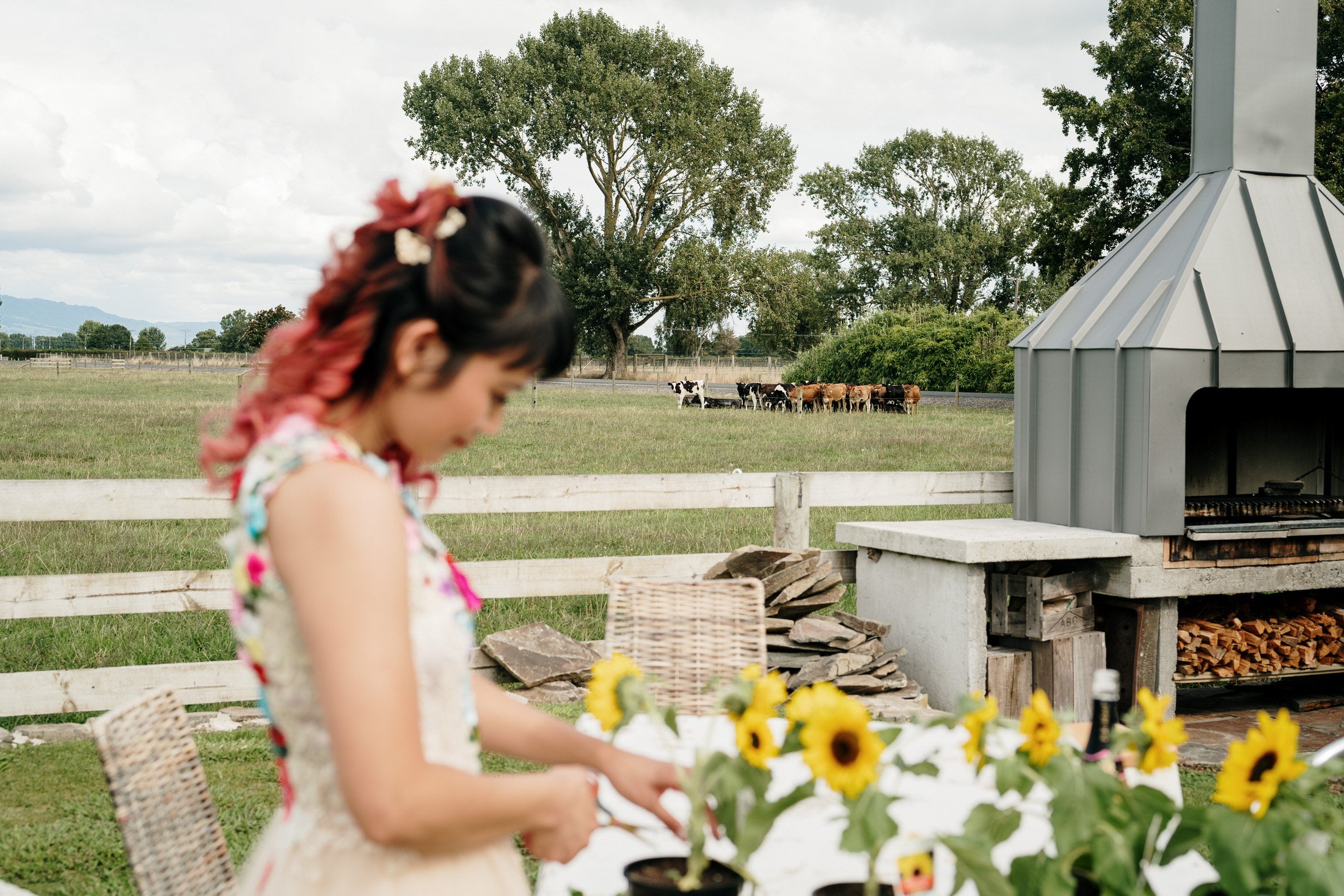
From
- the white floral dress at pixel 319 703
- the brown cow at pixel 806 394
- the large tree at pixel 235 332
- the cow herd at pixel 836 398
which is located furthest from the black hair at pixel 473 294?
the large tree at pixel 235 332

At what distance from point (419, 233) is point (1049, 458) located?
15.7 feet

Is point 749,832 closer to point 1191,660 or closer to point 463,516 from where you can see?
point 1191,660

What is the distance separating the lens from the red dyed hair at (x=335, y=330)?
1.13 metres

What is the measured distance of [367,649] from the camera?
3.27ft

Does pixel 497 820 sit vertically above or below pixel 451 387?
below

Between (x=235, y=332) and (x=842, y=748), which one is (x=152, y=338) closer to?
(x=235, y=332)

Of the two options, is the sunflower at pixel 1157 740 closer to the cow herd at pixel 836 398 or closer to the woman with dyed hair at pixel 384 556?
the woman with dyed hair at pixel 384 556

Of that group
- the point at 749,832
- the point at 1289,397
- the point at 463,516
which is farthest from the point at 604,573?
the point at 463,516

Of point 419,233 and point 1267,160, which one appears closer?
point 419,233

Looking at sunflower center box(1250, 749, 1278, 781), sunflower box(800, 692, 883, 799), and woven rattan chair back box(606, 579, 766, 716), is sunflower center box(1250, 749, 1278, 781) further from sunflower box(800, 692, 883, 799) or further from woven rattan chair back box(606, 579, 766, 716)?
woven rattan chair back box(606, 579, 766, 716)

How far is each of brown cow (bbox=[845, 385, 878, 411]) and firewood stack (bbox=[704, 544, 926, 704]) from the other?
20.2 metres

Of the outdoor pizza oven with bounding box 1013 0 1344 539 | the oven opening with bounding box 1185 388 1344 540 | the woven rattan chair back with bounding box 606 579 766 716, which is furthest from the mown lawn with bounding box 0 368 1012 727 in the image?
the oven opening with bounding box 1185 388 1344 540

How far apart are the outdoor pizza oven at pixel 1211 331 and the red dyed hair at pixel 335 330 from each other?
4.37 m

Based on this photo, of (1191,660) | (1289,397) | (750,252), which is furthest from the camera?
(750,252)
